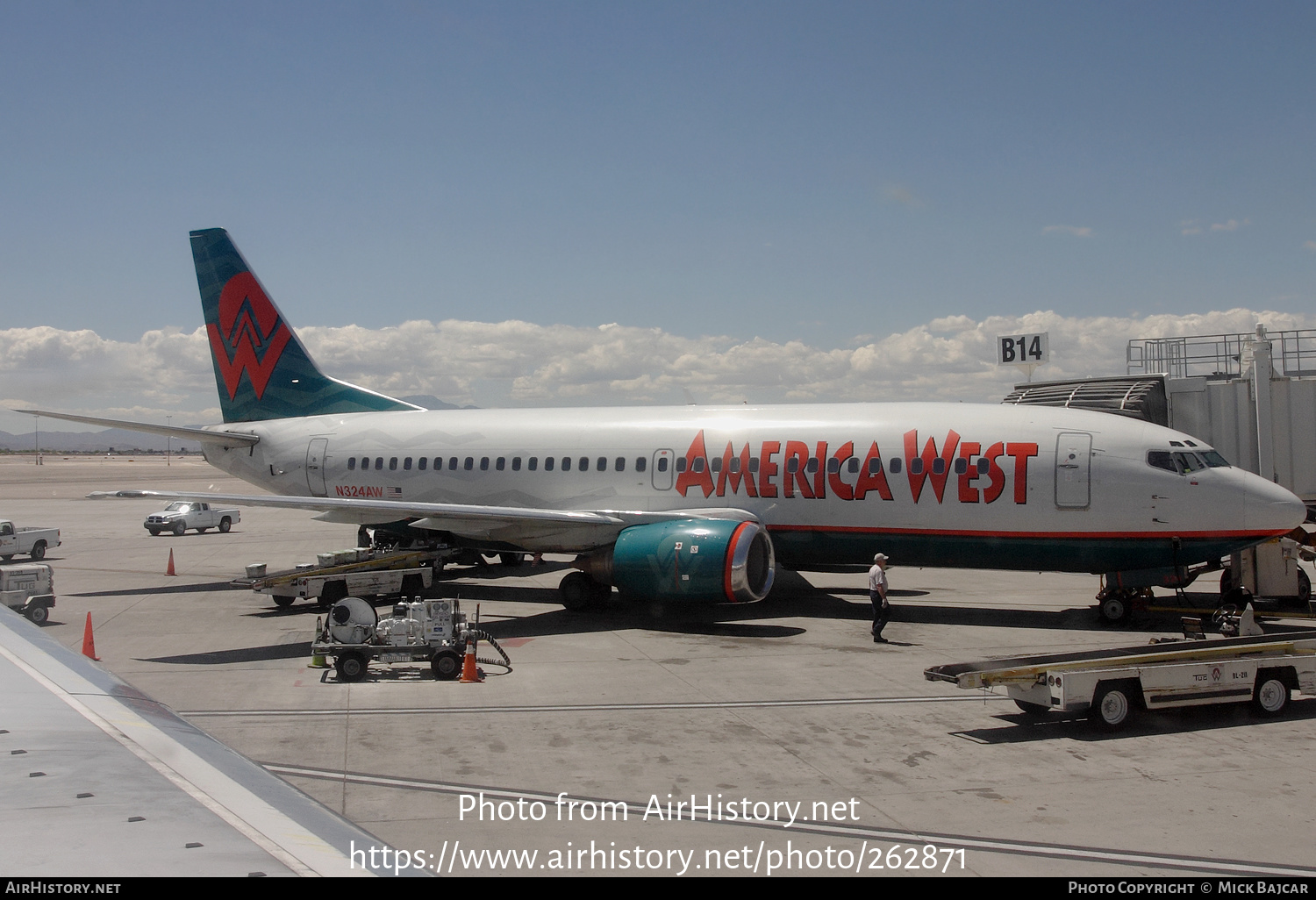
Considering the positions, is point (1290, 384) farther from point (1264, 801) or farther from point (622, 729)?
point (622, 729)

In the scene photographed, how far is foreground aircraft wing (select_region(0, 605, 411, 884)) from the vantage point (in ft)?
10.9

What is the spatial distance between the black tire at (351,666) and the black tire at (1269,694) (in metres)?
12.5

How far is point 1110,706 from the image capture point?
38.0ft

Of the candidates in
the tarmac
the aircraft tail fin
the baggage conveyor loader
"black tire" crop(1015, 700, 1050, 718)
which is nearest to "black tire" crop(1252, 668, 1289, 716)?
the baggage conveyor loader

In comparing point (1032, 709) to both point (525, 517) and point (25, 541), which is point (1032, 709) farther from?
point (25, 541)

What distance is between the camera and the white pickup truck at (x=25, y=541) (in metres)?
29.7

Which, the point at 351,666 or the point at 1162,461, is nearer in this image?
the point at 351,666

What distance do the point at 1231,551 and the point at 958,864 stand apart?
43.1 feet

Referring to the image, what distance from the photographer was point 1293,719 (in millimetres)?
12156

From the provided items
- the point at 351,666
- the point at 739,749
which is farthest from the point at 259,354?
the point at 739,749

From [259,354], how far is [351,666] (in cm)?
1675

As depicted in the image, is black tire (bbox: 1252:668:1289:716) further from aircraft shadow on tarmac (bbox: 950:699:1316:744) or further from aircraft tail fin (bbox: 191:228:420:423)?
aircraft tail fin (bbox: 191:228:420:423)

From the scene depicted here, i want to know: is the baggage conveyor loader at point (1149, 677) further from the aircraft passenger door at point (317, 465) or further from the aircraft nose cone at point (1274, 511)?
the aircraft passenger door at point (317, 465)

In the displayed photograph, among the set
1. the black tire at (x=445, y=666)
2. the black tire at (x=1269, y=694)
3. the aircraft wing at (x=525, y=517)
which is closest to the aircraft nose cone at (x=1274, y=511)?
the black tire at (x=1269, y=694)
